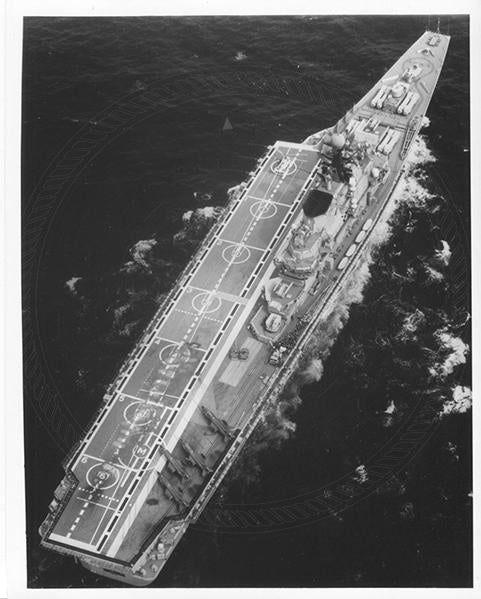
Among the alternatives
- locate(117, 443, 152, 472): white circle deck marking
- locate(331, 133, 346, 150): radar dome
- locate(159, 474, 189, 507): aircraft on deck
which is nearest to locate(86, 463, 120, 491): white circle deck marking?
locate(117, 443, 152, 472): white circle deck marking

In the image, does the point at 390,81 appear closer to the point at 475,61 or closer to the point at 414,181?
the point at 414,181

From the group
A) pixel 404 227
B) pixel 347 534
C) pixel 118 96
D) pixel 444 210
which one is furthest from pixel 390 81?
pixel 347 534

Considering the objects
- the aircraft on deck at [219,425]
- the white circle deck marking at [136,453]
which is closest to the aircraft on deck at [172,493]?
the white circle deck marking at [136,453]

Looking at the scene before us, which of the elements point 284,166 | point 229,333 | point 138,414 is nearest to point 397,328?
point 229,333

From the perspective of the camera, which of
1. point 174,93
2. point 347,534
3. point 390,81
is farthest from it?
point 390,81

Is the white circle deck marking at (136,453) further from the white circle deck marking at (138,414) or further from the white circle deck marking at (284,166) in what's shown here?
the white circle deck marking at (284,166)

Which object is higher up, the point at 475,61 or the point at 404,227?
the point at 475,61

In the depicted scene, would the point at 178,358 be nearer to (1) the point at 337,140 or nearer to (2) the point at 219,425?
(2) the point at 219,425
